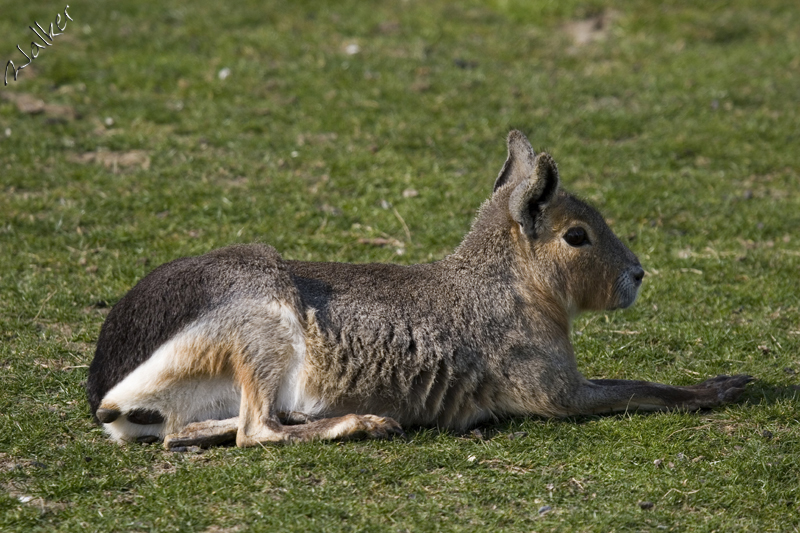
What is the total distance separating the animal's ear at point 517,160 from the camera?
586 cm

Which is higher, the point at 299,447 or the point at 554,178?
the point at 554,178

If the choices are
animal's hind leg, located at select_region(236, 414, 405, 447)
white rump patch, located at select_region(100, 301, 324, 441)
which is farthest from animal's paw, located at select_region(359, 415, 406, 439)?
white rump patch, located at select_region(100, 301, 324, 441)

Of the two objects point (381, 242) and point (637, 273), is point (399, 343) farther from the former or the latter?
point (381, 242)

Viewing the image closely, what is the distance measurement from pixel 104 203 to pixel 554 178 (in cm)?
463

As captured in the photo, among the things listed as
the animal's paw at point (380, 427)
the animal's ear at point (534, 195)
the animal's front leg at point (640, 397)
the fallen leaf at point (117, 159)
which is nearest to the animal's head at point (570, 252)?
the animal's ear at point (534, 195)

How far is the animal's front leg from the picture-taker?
5.27 m

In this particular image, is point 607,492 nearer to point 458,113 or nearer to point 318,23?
point 458,113

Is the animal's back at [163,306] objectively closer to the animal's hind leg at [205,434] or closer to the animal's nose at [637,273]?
the animal's hind leg at [205,434]

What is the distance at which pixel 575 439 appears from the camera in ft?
16.8

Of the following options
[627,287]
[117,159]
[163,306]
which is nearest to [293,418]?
[163,306]

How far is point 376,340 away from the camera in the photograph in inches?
202

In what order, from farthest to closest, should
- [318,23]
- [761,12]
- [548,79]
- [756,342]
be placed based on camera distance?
[761,12], [318,23], [548,79], [756,342]

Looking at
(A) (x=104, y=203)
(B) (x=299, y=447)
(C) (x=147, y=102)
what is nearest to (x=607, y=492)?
(B) (x=299, y=447)

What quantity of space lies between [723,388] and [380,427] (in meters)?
1.96
